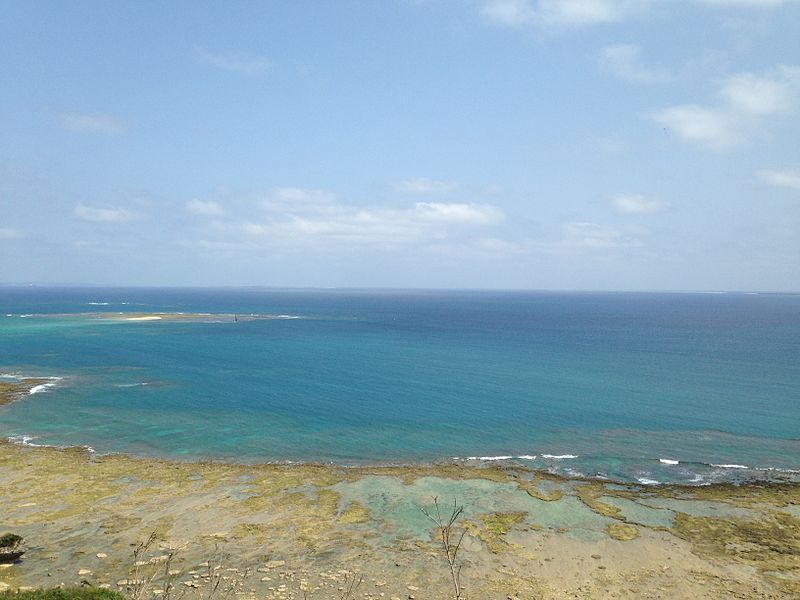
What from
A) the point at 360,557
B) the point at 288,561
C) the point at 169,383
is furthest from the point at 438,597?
the point at 169,383

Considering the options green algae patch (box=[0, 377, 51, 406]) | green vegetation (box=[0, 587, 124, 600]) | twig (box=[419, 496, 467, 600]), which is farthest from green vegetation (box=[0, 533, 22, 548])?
green algae patch (box=[0, 377, 51, 406])

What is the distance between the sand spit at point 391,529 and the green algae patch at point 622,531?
13cm

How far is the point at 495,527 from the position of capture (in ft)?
92.1

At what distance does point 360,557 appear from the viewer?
24.7 metres

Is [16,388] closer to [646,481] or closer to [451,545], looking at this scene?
[451,545]

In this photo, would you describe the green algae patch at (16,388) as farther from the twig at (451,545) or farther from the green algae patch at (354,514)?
the twig at (451,545)

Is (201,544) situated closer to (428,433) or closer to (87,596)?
(87,596)

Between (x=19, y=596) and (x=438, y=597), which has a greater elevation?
(x=19, y=596)

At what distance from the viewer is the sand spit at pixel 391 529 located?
22.6 meters

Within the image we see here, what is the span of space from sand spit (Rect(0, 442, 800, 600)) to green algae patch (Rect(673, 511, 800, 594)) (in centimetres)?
10

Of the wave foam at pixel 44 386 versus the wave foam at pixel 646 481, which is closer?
the wave foam at pixel 646 481

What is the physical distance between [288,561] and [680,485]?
2788 centimetres

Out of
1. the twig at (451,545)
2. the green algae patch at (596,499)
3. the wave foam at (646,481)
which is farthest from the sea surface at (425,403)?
the twig at (451,545)

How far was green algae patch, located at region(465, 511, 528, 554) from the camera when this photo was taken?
26234 mm
